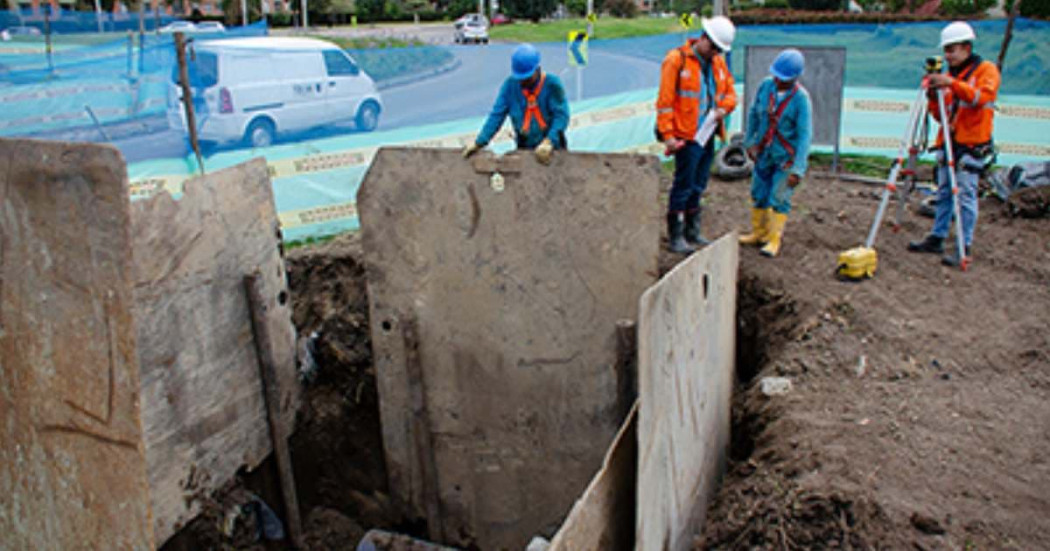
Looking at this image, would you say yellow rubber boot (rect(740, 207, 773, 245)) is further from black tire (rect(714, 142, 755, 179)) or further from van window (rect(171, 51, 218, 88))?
van window (rect(171, 51, 218, 88))

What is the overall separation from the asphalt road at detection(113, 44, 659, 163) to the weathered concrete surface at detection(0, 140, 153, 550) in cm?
547

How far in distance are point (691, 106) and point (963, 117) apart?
6.70 feet

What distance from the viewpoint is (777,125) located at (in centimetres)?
587

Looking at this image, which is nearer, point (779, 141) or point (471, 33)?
point (779, 141)

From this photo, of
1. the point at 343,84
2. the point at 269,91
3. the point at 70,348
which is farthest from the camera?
the point at 343,84

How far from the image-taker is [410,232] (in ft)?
15.7

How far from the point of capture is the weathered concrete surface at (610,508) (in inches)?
99.6

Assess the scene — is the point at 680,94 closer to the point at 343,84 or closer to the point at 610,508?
the point at 610,508

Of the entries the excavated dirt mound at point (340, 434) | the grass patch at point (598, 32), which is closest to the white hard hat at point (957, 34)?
the excavated dirt mound at point (340, 434)

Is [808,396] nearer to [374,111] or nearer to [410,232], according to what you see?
[410,232]

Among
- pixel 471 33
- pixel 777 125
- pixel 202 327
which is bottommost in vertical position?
pixel 202 327

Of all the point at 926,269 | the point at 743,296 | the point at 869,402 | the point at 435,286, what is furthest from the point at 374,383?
the point at 926,269

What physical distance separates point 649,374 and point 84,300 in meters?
1.77

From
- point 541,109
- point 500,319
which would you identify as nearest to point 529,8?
point 541,109
